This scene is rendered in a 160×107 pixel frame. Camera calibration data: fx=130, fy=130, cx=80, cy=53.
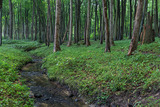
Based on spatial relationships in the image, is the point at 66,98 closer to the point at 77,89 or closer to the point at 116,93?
the point at 77,89

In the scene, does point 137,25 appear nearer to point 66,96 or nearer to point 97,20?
point 66,96

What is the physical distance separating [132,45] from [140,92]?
446cm

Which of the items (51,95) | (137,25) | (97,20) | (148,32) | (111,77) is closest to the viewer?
(111,77)

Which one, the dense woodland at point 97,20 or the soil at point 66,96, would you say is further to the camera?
the dense woodland at point 97,20

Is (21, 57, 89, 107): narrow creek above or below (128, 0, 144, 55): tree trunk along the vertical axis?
below

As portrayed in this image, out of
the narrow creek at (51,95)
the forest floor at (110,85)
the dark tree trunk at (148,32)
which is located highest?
the dark tree trunk at (148,32)

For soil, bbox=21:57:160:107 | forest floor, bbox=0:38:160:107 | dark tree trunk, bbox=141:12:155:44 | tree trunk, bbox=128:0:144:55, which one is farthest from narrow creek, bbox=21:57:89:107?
dark tree trunk, bbox=141:12:155:44

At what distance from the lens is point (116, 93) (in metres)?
5.18

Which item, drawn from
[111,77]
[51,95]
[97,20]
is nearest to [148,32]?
[111,77]

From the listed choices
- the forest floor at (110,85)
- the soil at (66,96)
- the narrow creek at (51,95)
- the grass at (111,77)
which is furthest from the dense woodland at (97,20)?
the narrow creek at (51,95)

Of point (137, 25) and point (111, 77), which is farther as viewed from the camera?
point (137, 25)

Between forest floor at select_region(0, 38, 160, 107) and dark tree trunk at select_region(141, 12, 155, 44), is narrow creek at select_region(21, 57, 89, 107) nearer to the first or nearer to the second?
forest floor at select_region(0, 38, 160, 107)

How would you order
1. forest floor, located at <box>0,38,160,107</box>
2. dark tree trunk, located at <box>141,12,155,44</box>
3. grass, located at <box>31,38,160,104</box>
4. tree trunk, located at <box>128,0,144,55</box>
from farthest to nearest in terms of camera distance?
dark tree trunk, located at <box>141,12,155,44</box> → tree trunk, located at <box>128,0,144,55</box> → grass, located at <box>31,38,160,104</box> → forest floor, located at <box>0,38,160,107</box>

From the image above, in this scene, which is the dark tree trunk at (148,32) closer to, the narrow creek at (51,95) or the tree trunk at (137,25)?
the tree trunk at (137,25)
